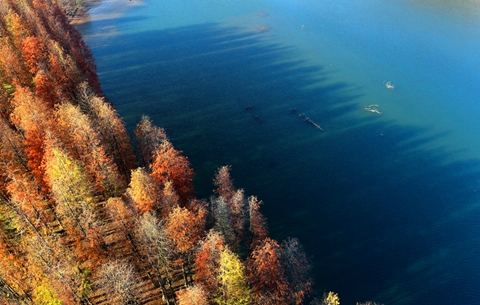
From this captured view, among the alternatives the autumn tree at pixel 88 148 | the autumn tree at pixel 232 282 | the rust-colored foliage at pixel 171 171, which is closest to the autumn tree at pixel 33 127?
the autumn tree at pixel 88 148

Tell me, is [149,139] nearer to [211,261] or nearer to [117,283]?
[117,283]

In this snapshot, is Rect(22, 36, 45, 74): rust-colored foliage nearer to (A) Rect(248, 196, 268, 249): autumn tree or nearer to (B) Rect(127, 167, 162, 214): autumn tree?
(B) Rect(127, 167, 162, 214): autumn tree

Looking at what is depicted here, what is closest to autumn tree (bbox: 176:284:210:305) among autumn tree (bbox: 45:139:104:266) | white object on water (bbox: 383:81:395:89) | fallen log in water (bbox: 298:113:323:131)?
autumn tree (bbox: 45:139:104:266)

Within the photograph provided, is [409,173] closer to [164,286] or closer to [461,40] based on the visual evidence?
[164,286]

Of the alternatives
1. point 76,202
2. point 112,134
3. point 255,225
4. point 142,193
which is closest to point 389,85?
point 255,225

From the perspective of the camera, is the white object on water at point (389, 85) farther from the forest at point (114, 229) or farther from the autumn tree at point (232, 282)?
the autumn tree at point (232, 282)
